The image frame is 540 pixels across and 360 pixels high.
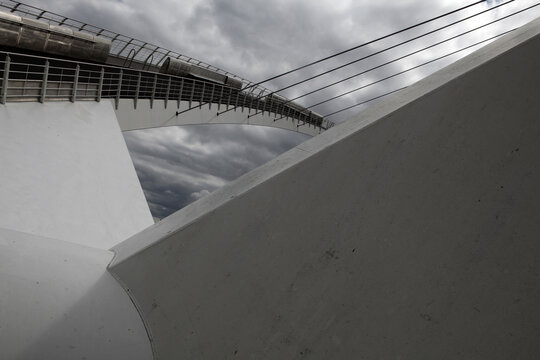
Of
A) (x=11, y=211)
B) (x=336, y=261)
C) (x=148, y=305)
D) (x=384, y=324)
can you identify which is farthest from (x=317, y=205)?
(x=11, y=211)

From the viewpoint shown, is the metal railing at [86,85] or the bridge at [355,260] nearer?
the bridge at [355,260]

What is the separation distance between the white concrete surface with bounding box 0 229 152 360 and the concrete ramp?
16 cm

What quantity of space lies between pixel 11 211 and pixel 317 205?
3584 millimetres

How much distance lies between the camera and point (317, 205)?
1.52m

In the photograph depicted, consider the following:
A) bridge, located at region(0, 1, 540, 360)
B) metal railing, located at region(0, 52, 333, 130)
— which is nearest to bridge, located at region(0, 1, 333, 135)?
metal railing, located at region(0, 52, 333, 130)

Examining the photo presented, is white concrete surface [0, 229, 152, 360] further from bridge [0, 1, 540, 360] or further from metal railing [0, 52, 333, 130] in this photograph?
metal railing [0, 52, 333, 130]

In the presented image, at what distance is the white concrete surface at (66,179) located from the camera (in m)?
3.53

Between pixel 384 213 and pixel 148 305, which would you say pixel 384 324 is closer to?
pixel 384 213

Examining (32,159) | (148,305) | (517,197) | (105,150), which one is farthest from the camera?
(105,150)

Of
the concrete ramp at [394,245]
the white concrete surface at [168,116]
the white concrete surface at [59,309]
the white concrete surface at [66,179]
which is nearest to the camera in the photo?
the concrete ramp at [394,245]

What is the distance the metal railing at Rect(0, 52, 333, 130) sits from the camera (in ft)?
18.7

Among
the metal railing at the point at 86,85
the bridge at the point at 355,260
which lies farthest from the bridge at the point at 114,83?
the bridge at the point at 355,260

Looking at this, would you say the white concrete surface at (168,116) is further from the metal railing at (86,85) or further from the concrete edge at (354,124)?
the concrete edge at (354,124)

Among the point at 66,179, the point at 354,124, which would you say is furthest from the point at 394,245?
the point at 66,179
